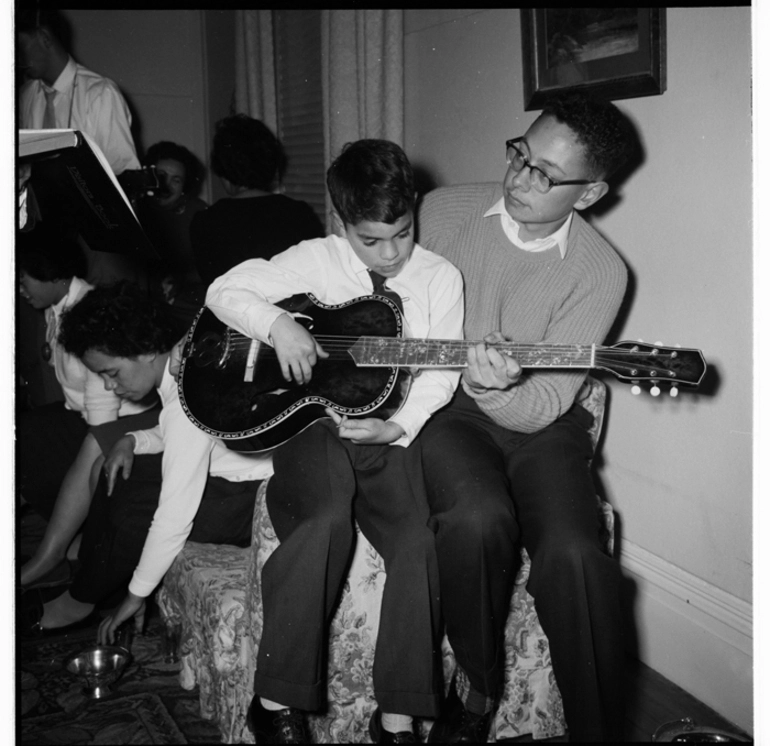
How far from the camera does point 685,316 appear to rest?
1.30 m

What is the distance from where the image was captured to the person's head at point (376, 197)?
45.8 inches

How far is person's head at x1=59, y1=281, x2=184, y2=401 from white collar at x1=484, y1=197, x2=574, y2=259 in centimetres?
62

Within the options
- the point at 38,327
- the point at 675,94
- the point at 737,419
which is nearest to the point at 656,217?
the point at 675,94

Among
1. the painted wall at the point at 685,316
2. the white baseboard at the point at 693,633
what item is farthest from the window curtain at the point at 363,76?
the white baseboard at the point at 693,633

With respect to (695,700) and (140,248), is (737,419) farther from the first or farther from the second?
(140,248)

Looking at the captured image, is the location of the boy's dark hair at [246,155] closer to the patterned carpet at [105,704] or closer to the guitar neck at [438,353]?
the guitar neck at [438,353]

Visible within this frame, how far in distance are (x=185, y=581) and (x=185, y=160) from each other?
98 centimetres

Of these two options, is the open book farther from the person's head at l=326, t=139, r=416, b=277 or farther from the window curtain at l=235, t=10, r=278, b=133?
the window curtain at l=235, t=10, r=278, b=133

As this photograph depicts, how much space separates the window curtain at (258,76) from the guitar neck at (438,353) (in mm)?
1055

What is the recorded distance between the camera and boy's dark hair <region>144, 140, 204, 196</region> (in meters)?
1.70

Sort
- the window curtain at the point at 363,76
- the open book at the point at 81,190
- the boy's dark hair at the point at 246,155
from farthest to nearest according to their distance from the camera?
the window curtain at the point at 363,76
the boy's dark hair at the point at 246,155
the open book at the point at 81,190

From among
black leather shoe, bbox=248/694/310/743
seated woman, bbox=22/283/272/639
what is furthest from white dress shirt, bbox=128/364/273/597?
black leather shoe, bbox=248/694/310/743

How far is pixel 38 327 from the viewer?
143cm

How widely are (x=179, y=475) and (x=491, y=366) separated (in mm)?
583
